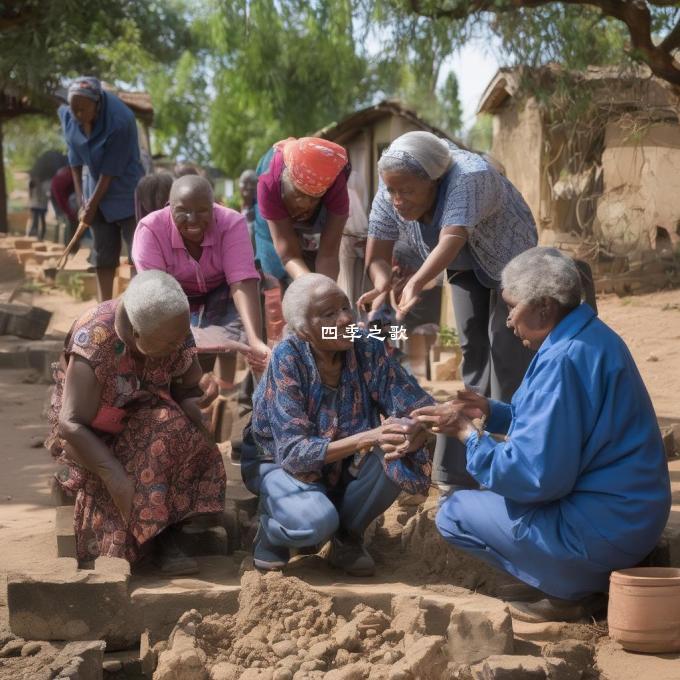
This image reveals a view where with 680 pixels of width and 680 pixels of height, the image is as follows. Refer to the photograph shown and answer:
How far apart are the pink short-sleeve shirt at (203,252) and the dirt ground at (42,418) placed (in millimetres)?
1356

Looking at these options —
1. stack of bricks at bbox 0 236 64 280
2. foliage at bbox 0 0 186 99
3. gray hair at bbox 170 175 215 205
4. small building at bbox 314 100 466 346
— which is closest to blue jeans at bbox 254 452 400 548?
gray hair at bbox 170 175 215 205

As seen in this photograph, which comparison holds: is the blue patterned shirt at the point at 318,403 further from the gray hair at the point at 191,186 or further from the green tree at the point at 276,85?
the green tree at the point at 276,85

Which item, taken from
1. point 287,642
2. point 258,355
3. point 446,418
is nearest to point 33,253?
point 258,355

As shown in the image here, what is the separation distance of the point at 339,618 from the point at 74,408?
1.28 metres

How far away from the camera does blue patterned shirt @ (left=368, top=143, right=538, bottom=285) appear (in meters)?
4.82

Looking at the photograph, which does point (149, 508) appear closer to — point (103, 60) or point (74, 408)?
point (74, 408)

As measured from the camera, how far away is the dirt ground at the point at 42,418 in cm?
459

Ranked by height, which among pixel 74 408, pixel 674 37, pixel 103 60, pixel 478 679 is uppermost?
pixel 103 60

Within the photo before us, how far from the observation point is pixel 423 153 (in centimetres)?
475

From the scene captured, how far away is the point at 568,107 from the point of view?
12594 millimetres

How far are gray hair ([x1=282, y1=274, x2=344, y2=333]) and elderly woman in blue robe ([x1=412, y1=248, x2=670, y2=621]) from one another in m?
0.76

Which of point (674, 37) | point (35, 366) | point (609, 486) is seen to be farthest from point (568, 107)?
point (609, 486)

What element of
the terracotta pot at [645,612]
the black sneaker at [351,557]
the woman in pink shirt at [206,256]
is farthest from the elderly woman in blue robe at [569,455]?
the woman in pink shirt at [206,256]

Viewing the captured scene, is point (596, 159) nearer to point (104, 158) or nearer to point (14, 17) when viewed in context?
point (14, 17)
